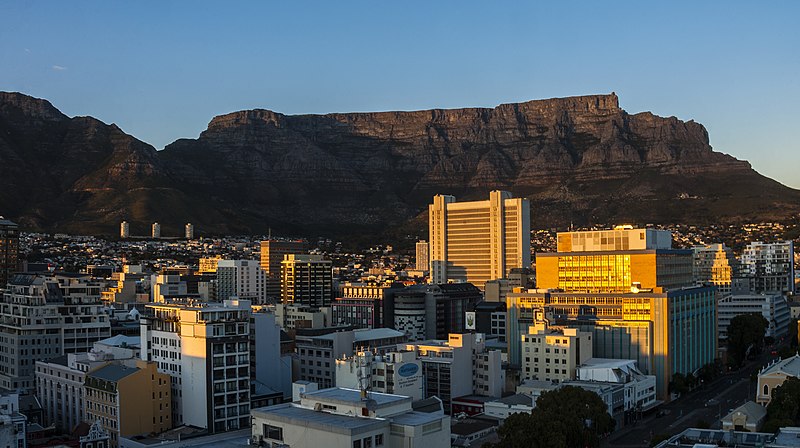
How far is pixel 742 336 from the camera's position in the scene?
125 metres

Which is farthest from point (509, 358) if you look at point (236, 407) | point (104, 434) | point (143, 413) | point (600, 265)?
point (104, 434)

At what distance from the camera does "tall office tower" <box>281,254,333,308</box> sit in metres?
190

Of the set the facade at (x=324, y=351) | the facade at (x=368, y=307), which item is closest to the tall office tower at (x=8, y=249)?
the facade at (x=368, y=307)

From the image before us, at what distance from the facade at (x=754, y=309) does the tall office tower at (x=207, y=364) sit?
100040 millimetres

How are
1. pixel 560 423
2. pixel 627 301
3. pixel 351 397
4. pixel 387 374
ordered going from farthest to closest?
pixel 627 301 → pixel 387 374 → pixel 560 423 → pixel 351 397

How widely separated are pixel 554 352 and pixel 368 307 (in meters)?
56.5

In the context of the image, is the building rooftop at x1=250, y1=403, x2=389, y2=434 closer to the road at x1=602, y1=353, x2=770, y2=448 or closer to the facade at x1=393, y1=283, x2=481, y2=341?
the road at x1=602, y1=353, x2=770, y2=448

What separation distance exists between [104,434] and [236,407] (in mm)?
14564

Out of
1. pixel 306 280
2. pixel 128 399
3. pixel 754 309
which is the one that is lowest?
pixel 128 399

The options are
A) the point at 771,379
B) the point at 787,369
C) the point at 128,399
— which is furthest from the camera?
the point at 787,369

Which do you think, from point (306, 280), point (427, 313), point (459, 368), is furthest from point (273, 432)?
point (306, 280)

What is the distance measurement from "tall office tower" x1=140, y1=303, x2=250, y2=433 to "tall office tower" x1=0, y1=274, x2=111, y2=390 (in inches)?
842

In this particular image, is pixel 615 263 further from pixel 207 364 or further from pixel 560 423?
pixel 207 364

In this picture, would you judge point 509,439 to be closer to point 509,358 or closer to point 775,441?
point 775,441
